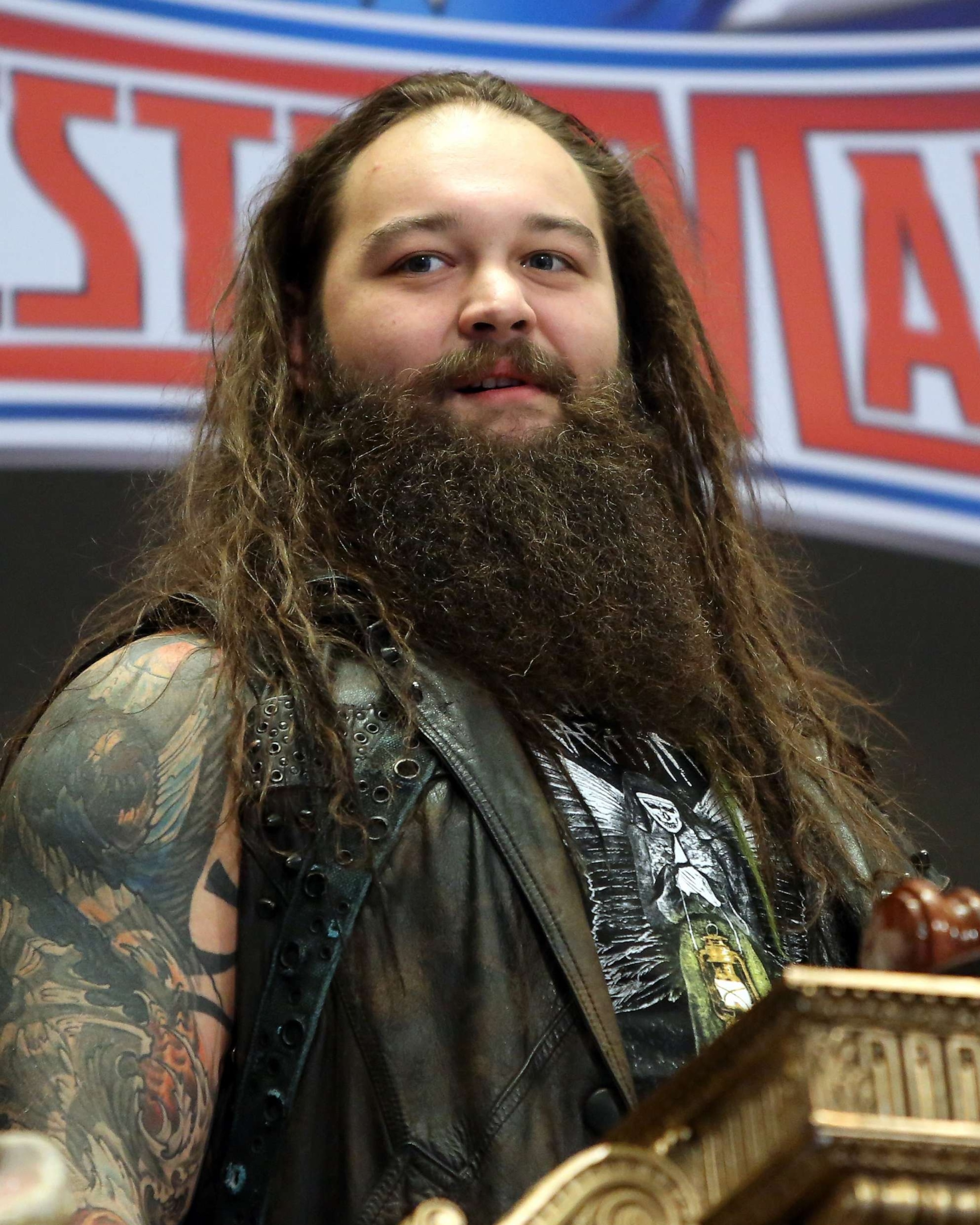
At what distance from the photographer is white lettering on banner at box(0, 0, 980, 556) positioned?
2469mm

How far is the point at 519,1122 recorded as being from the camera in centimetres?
143

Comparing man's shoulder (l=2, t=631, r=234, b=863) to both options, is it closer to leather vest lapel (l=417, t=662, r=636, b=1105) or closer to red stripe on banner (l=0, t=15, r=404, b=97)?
leather vest lapel (l=417, t=662, r=636, b=1105)

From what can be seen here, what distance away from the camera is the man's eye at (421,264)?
1.92 meters

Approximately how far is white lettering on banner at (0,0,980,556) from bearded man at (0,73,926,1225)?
0.36m

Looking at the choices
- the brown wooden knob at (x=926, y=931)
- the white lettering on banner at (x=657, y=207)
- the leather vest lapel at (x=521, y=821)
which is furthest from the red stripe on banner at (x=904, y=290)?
the brown wooden knob at (x=926, y=931)

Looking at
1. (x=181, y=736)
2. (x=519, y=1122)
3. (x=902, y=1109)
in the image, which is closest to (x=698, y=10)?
(x=181, y=736)

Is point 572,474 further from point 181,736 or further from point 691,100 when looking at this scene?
point 691,100

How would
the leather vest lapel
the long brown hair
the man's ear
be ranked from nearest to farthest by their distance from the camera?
the leather vest lapel
the long brown hair
the man's ear

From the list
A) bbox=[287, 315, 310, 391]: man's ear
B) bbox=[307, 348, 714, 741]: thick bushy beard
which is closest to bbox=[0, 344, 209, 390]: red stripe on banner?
bbox=[287, 315, 310, 391]: man's ear

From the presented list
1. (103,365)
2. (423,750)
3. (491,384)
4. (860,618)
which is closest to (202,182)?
(103,365)

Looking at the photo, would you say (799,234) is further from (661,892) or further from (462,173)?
(661,892)

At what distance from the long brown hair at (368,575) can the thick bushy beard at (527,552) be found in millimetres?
43

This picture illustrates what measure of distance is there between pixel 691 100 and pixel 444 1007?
1662 mm

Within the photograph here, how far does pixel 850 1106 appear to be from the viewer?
98 centimetres
